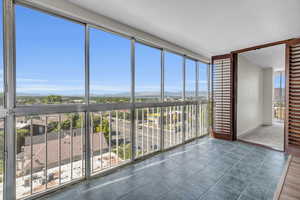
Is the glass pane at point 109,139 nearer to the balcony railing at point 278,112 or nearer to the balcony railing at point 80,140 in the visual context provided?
the balcony railing at point 80,140

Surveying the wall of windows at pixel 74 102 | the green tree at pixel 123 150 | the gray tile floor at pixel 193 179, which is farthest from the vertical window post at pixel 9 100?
the green tree at pixel 123 150

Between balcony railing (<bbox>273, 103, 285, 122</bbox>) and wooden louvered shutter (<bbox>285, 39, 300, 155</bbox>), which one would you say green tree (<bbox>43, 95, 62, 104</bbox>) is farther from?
balcony railing (<bbox>273, 103, 285, 122</bbox>)

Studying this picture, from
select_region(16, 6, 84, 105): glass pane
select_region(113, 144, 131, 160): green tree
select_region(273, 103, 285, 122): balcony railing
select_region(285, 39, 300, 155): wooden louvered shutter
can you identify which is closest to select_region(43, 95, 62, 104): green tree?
select_region(16, 6, 84, 105): glass pane

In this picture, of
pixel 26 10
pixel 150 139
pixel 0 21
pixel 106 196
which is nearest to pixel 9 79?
pixel 0 21

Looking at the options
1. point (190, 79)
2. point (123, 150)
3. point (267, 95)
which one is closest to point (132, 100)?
point (123, 150)

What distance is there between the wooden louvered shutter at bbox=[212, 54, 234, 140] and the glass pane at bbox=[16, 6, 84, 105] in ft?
11.5

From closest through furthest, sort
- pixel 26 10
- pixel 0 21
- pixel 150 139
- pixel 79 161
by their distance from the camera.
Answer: pixel 0 21 < pixel 26 10 < pixel 79 161 < pixel 150 139

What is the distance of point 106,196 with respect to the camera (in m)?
1.78

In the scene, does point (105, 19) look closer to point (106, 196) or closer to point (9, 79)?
point (9, 79)

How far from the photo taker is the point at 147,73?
295 cm

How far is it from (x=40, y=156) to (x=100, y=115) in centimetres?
90

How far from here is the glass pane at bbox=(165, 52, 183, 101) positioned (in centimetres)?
333

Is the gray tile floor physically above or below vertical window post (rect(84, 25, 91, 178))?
below

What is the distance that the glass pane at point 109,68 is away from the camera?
2.23 metres
